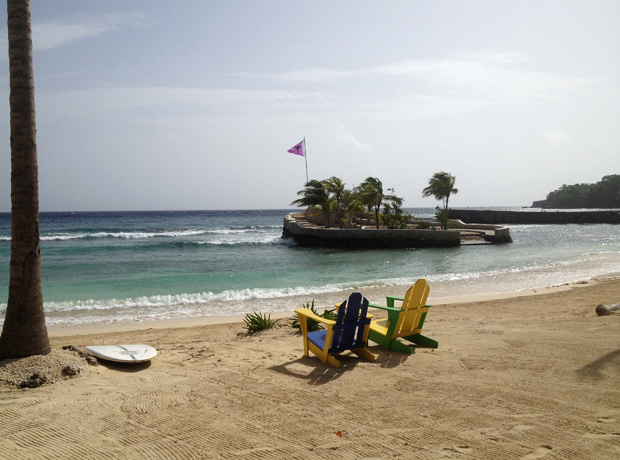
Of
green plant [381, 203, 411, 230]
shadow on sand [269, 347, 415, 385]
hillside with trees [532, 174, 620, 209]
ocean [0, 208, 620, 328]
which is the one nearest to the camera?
shadow on sand [269, 347, 415, 385]

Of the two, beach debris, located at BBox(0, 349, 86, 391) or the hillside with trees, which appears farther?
the hillside with trees

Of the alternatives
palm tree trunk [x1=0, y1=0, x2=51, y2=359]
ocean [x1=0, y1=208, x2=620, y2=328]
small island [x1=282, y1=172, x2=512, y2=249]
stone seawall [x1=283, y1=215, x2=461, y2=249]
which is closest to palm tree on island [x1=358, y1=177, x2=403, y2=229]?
small island [x1=282, y1=172, x2=512, y2=249]

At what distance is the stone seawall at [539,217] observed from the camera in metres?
58.7

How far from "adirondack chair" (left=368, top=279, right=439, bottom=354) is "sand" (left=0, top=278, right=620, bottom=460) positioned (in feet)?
0.61

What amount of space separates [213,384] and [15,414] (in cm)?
174

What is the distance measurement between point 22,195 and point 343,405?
4.14m

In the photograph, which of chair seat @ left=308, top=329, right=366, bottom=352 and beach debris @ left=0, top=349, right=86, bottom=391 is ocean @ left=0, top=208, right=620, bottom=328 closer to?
chair seat @ left=308, top=329, right=366, bottom=352

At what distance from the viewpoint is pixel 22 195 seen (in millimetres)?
4484

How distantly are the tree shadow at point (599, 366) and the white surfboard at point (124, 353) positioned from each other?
5093 millimetres

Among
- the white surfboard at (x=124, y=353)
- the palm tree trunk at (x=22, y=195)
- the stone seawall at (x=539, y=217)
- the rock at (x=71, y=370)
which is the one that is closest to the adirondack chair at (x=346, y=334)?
the white surfboard at (x=124, y=353)

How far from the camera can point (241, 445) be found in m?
3.06

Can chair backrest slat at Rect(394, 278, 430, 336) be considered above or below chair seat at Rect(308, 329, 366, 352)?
above

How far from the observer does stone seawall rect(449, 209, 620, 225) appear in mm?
58688

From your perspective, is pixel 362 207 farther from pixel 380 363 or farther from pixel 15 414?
pixel 15 414
